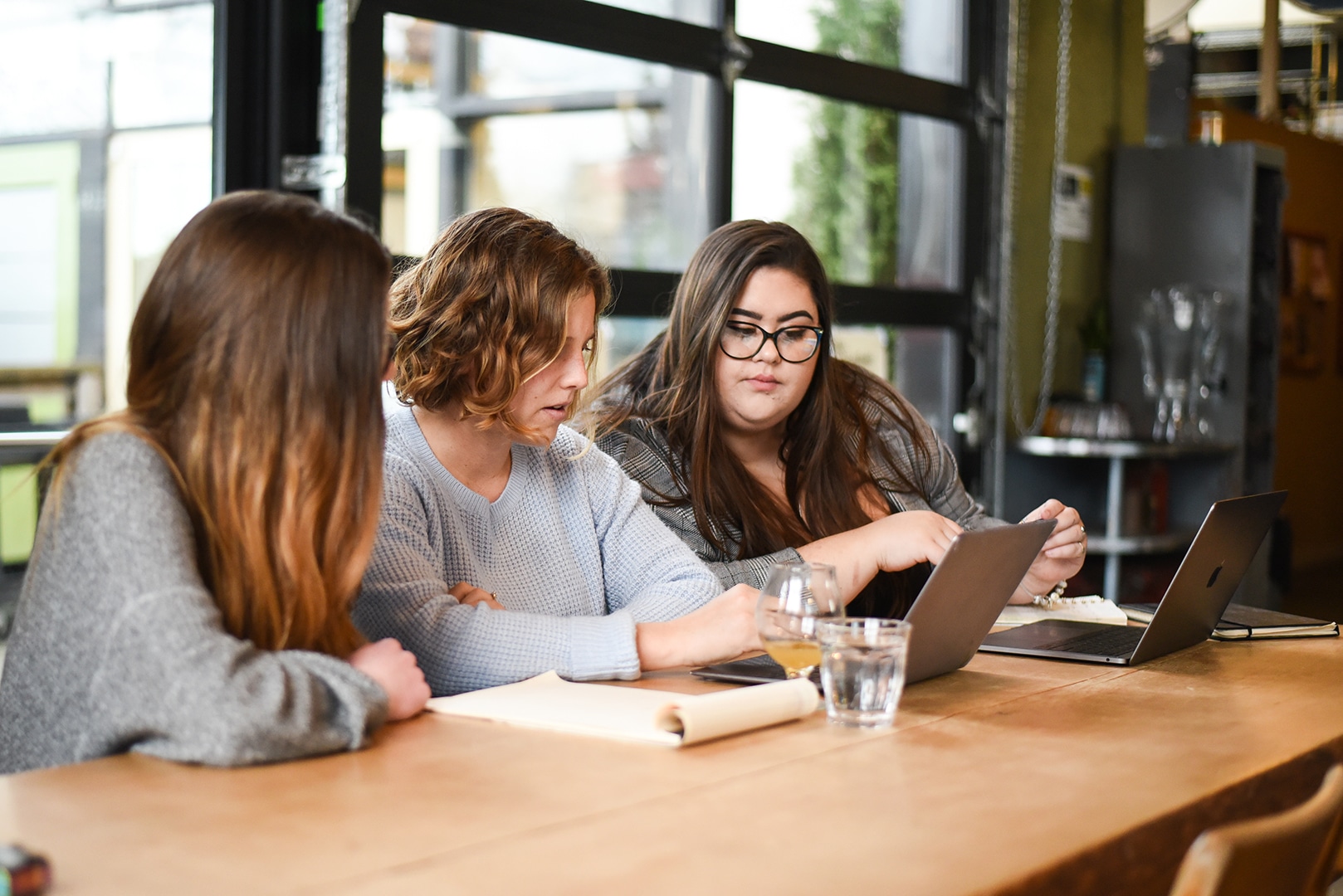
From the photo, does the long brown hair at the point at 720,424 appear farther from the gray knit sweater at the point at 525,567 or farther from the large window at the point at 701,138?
the large window at the point at 701,138

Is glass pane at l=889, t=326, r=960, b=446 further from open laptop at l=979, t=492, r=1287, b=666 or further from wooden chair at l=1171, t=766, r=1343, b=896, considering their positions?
wooden chair at l=1171, t=766, r=1343, b=896

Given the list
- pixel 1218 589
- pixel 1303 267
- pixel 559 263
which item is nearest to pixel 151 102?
pixel 559 263

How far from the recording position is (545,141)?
3.94m

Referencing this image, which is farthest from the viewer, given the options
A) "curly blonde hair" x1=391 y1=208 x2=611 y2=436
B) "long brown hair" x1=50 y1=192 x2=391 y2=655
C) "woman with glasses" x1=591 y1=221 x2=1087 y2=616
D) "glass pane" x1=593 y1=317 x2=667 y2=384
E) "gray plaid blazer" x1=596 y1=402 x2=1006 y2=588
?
"glass pane" x1=593 y1=317 x2=667 y2=384

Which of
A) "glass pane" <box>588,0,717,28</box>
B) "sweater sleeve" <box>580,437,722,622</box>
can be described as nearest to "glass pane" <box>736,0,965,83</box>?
"glass pane" <box>588,0,717,28</box>

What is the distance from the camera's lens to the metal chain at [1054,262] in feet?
17.1

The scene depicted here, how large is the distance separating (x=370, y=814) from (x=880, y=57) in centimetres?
418

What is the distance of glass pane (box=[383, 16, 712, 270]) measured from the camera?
3410 millimetres

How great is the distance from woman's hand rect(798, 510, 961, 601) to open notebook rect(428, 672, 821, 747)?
0.66 meters

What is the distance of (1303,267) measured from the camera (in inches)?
314

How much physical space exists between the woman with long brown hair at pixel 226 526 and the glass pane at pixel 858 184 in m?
3.04

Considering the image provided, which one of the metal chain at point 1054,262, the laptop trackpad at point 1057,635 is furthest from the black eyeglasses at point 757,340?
the metal chain at point 1054,262

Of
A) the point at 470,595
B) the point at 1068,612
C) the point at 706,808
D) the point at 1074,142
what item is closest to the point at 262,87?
the point at 470,595

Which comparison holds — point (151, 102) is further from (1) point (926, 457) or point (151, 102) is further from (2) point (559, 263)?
(1) point (926, 457)
